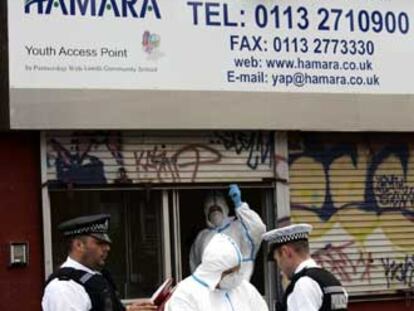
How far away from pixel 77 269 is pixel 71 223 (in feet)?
1.19

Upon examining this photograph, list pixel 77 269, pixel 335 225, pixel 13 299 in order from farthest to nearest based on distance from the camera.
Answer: pixel 335 225, pixel 13 299, pixel 77 269

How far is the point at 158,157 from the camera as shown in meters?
10.7

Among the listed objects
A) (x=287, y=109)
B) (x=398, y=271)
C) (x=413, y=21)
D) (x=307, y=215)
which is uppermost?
(x=413, y=21)

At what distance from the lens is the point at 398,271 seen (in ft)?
38.5

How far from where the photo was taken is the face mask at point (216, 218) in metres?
11.0

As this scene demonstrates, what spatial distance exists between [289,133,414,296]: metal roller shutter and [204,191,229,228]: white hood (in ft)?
2.58

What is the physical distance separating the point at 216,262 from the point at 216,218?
185 inches

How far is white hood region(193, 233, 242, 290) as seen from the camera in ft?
20.6

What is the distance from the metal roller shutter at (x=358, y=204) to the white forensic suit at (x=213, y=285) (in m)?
4.82

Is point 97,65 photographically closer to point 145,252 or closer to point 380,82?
point 145,252

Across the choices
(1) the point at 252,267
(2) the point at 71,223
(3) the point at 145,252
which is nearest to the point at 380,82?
(1) the point at 252,267

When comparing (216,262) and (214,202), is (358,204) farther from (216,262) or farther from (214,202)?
(216,262)

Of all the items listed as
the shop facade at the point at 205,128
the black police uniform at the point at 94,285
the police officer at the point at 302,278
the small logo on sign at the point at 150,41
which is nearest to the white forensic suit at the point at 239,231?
the shop facade at the point at 205,128

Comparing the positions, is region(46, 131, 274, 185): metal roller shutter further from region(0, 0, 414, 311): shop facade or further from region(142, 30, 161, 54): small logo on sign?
region(142, 30, 161, 54): small logo on sign
